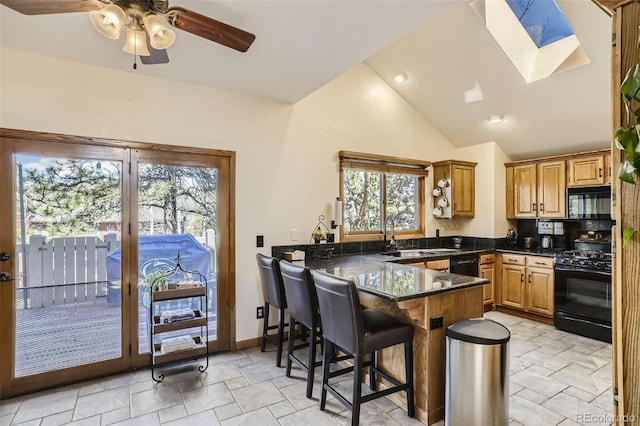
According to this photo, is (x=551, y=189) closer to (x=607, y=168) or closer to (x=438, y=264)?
(x=607, y=168)

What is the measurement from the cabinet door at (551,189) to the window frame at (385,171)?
149cm

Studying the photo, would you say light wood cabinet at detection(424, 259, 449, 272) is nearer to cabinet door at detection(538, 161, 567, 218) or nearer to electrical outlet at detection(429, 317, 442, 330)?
cabinet door at detection(538, 161, 567, 218)

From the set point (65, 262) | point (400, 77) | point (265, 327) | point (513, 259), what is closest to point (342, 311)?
point (265, 327)

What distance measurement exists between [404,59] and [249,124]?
213 cm

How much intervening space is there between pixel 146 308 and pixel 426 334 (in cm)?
243

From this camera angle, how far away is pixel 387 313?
2455 millimetres

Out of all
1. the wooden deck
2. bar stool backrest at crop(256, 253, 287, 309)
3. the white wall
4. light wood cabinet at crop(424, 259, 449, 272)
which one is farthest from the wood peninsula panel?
the wooden deck

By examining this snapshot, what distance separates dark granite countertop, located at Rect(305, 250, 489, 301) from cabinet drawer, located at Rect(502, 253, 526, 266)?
2.36 meters

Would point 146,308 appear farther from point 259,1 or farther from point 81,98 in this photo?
point 259,1

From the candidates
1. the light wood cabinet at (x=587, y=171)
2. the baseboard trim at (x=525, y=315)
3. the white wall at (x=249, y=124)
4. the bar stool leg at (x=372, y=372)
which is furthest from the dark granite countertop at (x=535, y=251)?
the bar stool leg at (x=372, y=372)

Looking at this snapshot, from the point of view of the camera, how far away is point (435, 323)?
219 centimetres

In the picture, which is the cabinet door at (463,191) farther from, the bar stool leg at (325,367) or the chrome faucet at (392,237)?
the bar stool leg at (325,367)

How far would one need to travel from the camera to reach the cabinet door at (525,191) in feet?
15.2

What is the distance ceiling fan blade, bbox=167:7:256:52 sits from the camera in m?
1.70
